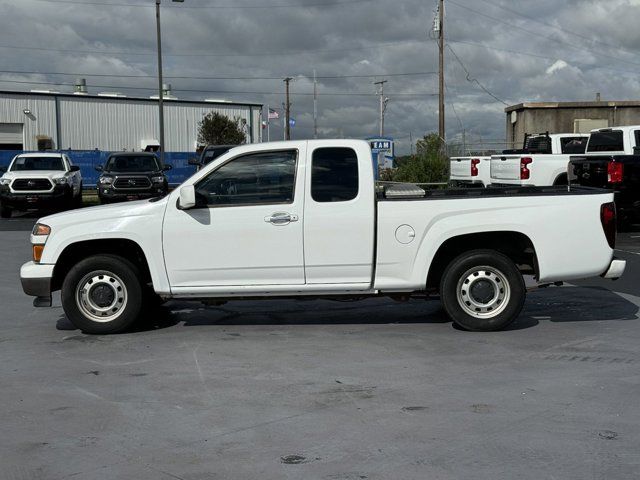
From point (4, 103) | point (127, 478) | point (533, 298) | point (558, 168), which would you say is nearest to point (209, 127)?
point (4, 103)

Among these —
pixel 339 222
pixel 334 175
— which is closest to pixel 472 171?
pixel 334 175

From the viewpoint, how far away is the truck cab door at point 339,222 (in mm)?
7859

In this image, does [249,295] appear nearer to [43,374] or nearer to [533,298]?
[43,374]

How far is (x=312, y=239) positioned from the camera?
787 cm

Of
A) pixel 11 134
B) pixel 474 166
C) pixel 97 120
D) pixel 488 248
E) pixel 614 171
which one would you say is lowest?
pixel 488 248

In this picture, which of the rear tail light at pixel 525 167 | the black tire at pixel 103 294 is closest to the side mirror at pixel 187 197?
the black tire at pixel 103 294

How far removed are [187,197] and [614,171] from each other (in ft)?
36.9

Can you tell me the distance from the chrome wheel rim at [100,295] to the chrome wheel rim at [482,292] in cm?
338

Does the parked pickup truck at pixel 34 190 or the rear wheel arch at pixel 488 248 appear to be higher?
the parked pickup truck at pixel 34 190

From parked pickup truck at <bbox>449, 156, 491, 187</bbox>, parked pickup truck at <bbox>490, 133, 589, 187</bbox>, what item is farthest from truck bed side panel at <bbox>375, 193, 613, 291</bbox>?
parked pickup truck at <bbox>449, 156, 491, 187</bbox>

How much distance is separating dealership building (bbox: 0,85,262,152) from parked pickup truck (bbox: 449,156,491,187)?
44931mm

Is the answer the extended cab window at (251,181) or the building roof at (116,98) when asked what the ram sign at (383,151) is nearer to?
the extended cab window at (251,181)

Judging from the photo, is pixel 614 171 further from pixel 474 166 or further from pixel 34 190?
pixel 34 190

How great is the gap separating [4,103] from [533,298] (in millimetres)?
64110
